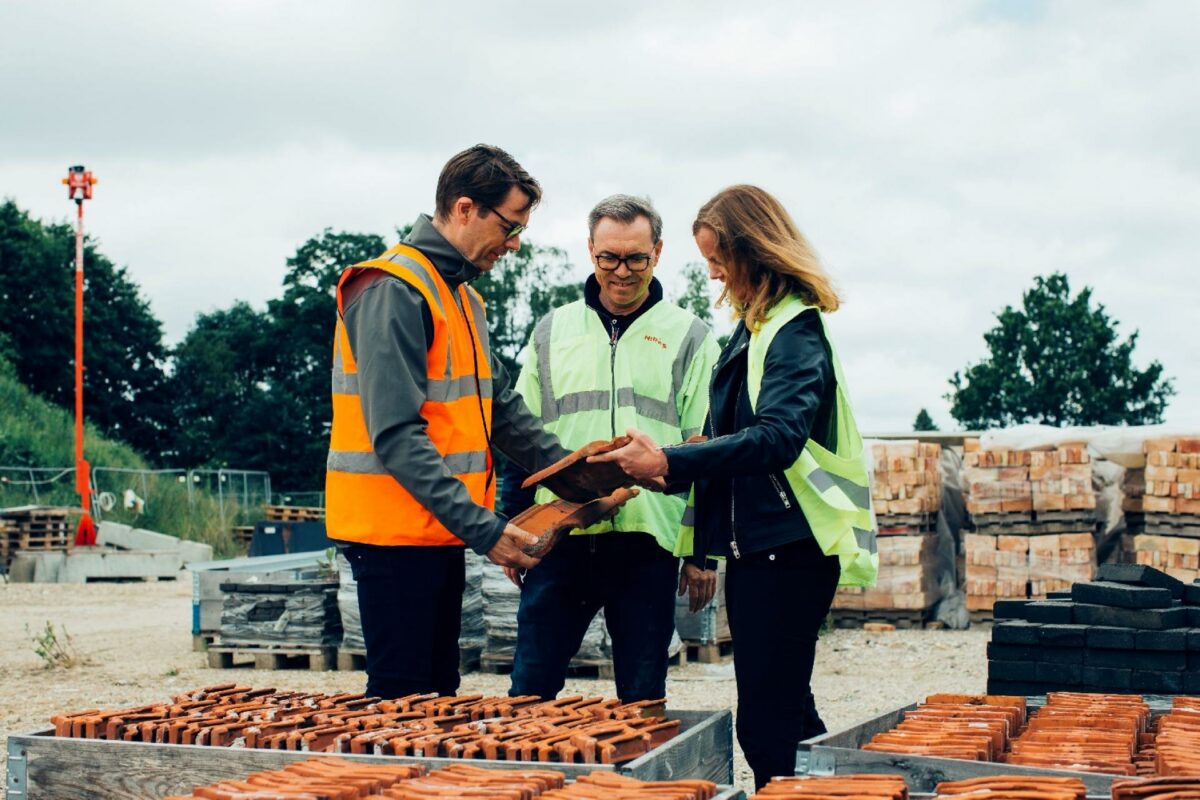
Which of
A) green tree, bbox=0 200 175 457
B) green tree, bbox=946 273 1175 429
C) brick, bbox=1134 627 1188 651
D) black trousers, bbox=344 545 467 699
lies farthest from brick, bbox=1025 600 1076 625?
green tree, bbox=946 273 1175 429

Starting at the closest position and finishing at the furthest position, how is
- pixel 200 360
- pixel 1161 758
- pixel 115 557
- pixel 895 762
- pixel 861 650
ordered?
1. pixel 1161 758
2. pixel 895 762
3. pixel 861 650
4. pixel 115 557
5. pixel 200 360

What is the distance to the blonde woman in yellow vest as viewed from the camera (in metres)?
3.68

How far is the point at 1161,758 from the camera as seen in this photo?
3.17 metres

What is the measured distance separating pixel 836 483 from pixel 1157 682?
7.68 ft

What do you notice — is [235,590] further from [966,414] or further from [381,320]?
[966,414]

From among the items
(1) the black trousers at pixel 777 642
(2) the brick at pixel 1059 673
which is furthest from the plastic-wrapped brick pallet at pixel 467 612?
(1) the black trousers at pixel 777 642

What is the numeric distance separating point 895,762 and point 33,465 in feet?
107

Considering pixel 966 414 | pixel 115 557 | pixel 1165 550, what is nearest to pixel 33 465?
pixel 115 557

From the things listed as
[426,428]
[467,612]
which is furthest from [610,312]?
[467,612]

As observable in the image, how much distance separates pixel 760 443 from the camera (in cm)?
360

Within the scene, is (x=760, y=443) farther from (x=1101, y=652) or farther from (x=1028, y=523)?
(x=1028, y=523)

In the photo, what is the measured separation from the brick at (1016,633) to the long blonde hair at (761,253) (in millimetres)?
2083

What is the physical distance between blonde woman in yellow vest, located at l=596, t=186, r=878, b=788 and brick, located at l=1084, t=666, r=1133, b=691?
1997mm

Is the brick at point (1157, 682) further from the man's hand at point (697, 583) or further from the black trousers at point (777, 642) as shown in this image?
the black trousers at point (777, 642)
